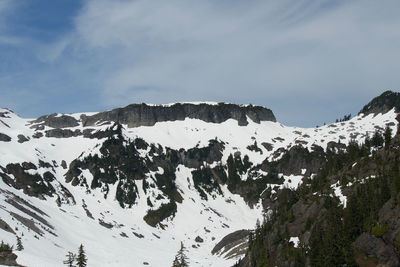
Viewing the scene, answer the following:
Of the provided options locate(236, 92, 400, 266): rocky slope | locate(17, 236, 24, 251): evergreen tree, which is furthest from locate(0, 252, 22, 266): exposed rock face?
locate(236, 92, 400, 266): rocky slope

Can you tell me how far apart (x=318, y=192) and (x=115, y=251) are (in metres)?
74.2

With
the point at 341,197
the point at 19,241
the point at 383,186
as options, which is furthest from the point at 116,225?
the point at 383,186

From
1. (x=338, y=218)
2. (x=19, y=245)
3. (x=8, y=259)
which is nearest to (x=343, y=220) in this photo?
(x=338, y=218)

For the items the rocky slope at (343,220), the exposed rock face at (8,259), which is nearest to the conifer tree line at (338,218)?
the rocky slope at (343,220)

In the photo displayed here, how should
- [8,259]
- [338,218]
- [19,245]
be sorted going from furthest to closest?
[19,245], [338,218], [8,259]

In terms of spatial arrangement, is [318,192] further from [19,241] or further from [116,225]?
[116,225]

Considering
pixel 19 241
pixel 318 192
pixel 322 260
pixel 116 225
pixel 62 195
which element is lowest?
pixel 322 260

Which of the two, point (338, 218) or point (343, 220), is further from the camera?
point (338, 218)

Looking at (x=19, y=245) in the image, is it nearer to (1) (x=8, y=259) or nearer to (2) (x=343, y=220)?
(1) (x=8, y=259)

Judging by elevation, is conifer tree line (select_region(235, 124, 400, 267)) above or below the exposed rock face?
above

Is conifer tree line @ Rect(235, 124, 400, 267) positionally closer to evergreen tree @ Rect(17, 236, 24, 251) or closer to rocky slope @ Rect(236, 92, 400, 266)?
rocky slope @ Rect(236, 92, 400, 266)

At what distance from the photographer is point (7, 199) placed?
513ft

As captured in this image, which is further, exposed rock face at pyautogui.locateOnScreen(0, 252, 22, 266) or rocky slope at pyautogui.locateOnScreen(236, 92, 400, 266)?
rocky slope at pyautogui.locateOnScreen(236, 92, 400, 266)

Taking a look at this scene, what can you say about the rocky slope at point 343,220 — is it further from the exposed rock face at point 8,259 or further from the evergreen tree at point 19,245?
the exposed rock face at point 8,259
